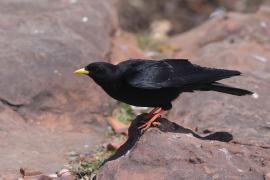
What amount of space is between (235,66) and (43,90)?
269 centimetres

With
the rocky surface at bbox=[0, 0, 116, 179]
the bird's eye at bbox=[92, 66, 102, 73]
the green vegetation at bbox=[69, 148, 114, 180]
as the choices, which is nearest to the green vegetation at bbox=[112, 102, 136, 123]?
the rocky surface at bbox=[0, 0, 116, 179]

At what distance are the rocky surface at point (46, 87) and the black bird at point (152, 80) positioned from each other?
1030 millimetres

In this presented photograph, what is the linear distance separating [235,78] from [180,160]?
108 inches

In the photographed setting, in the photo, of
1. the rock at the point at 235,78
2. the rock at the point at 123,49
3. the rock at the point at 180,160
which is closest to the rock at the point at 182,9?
the rock at the point at 235,78

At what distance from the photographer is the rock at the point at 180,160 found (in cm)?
519

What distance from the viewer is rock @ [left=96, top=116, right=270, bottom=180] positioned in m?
5.19

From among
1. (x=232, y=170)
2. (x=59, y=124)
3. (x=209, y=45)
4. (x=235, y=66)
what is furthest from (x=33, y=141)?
(x=209, y=45)

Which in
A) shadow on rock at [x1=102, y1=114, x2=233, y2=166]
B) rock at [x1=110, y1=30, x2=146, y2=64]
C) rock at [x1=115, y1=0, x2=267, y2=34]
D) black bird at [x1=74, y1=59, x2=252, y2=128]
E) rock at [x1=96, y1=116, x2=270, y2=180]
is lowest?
rock at [x1=96, y1=116, x2=270, y2=180]

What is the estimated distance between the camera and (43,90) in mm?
7551

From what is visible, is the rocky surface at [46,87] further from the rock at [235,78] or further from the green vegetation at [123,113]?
the rock at [235,78]

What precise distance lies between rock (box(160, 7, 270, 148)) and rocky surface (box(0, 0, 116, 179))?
3.58ft

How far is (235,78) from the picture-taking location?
7.80 m

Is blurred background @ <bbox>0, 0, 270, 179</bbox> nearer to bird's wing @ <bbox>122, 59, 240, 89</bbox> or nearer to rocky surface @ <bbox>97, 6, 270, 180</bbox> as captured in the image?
rocky surface @ <bbox>97, 6, 270, 180</bbox>

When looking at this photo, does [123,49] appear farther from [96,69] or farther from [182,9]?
[182,9]
